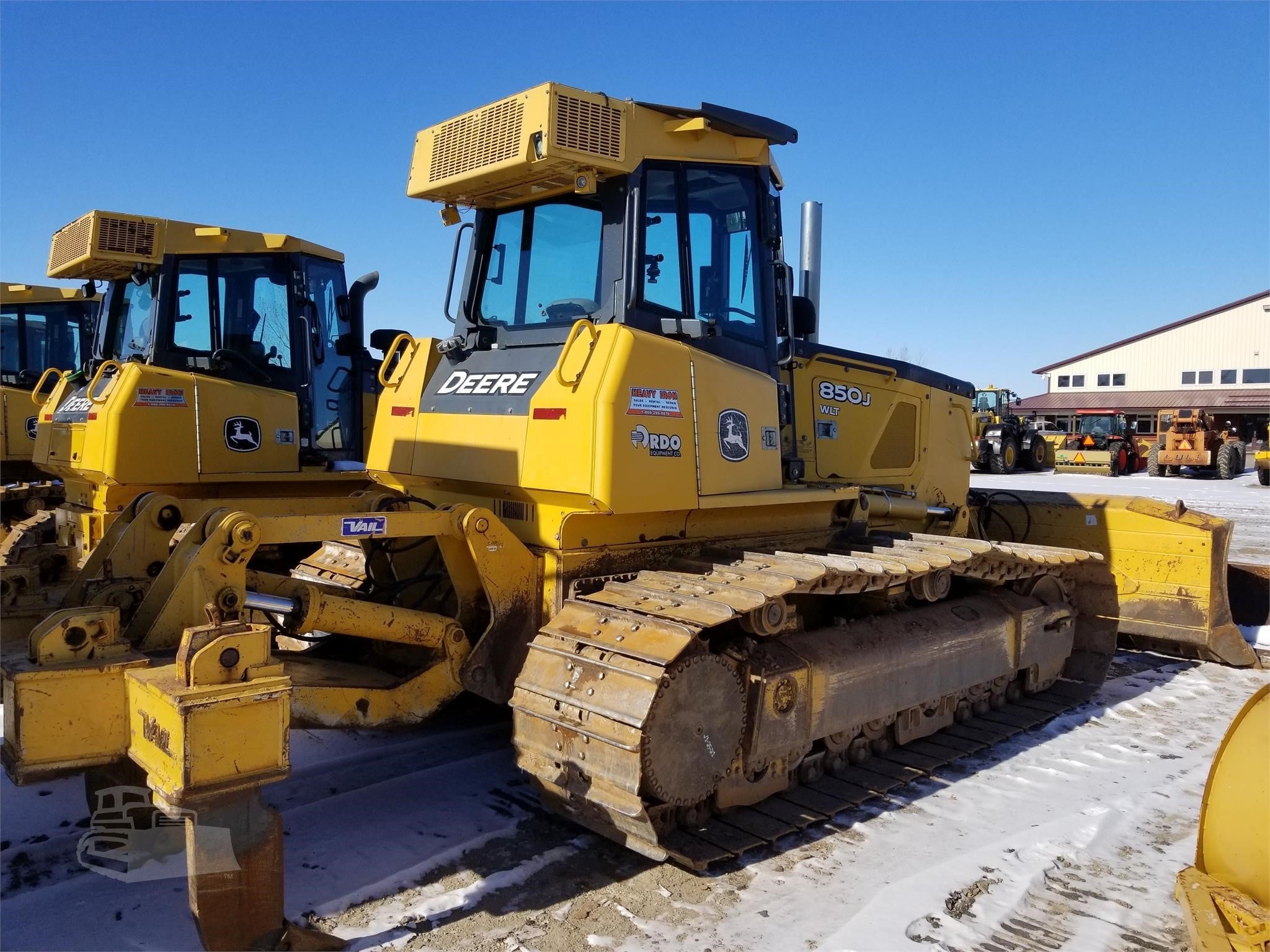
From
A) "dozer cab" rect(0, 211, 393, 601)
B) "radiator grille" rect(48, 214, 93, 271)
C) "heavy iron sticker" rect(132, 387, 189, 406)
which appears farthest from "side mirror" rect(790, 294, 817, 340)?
"radiator grille" rect(48, 214, 93, 271)

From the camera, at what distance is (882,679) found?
16.6ft

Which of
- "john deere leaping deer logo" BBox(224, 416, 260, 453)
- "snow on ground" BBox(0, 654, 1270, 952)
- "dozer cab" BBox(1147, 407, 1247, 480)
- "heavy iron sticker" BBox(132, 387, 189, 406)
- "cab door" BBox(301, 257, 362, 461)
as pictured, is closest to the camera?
"snow on ground" BBox(0, 654, 1270, 952)

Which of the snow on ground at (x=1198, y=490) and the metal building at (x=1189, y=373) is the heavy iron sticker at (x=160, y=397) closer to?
the snow on ground at (x=1198, y=490)

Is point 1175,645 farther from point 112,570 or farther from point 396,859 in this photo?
point 112,570

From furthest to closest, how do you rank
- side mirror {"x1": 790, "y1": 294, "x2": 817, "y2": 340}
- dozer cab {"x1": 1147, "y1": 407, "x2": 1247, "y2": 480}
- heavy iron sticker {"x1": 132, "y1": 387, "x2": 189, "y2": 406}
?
dozer cab {"x1": 1147, "y1": 407, "x2": 1247, "y2": 480} → heavy iron sticker {"x1": 132, "y1": 387, "x2": 189, "y2": 406} → side mirror {"x1": 790, "y1": 294, "x2": 817, "y2": 340}

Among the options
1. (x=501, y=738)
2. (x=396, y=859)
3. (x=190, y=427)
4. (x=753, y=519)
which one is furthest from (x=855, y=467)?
(x=190, y=427)

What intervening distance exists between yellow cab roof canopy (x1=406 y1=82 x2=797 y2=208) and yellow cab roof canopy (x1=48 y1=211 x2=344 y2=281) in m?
3.49

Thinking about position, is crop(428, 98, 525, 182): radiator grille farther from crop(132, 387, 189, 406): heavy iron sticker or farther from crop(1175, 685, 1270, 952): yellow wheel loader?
crop(1175, 685, 1270, 952): yellow wheel loader

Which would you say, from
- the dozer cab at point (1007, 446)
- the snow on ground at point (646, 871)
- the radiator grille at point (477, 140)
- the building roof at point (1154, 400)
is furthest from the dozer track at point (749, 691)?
the building roof at point (1154, 400)

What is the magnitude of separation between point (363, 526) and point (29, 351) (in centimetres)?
1063

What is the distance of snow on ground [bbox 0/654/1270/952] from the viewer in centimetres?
361

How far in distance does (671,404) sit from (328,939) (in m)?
2.62

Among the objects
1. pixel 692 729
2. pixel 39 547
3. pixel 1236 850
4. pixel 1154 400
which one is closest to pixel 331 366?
pixel 39 547

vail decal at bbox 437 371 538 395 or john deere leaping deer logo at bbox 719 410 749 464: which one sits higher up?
vail decal at bbox 437 371 538 395
